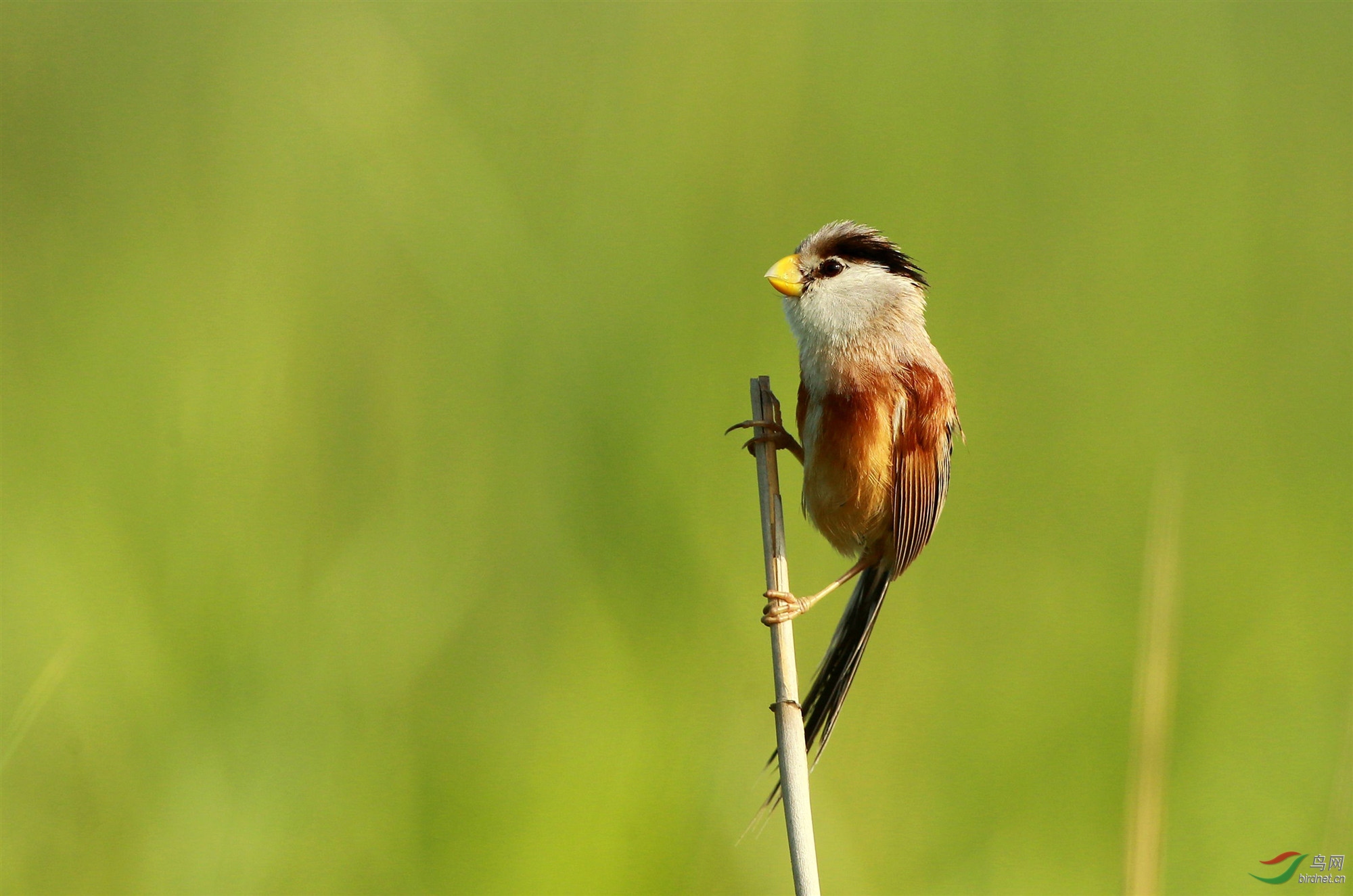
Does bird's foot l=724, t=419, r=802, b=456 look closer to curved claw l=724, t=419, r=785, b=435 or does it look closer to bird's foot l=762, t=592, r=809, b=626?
curved claw l=724, t=419, r=785, b=435

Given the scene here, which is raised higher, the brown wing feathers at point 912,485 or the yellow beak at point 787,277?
the yellow beak at point 787,277

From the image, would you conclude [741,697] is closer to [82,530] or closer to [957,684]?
[957,684]

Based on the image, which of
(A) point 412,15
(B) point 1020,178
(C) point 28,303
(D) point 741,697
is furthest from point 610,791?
(A) point 412,15

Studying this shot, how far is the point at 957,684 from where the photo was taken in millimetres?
3322

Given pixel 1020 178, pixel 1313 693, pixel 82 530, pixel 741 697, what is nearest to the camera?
pixel 82 530

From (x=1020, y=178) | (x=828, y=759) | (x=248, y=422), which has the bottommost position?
(x=828, y=759)

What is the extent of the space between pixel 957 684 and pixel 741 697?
0.77m

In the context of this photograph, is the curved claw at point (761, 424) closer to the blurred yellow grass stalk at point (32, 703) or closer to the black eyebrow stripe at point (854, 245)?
the black eyebrow stripe at point (854, 245)

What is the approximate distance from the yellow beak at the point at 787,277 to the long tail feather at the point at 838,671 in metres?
0.73

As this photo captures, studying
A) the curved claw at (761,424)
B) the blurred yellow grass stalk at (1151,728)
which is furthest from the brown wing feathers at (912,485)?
the blurred yellow grass stalk at (1151,728)

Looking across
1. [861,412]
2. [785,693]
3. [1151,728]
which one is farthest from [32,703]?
[1151,728]

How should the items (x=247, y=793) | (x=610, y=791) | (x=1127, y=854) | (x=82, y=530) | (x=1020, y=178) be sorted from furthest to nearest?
(x=1020, y=178) → (x=82, y=530) → (x=610, y=791) → (x=247, y=793) → (x=1127, y=854)

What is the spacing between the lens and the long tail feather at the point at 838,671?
2.41 metres

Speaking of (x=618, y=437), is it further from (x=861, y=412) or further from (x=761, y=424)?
(x=761, y=424)
